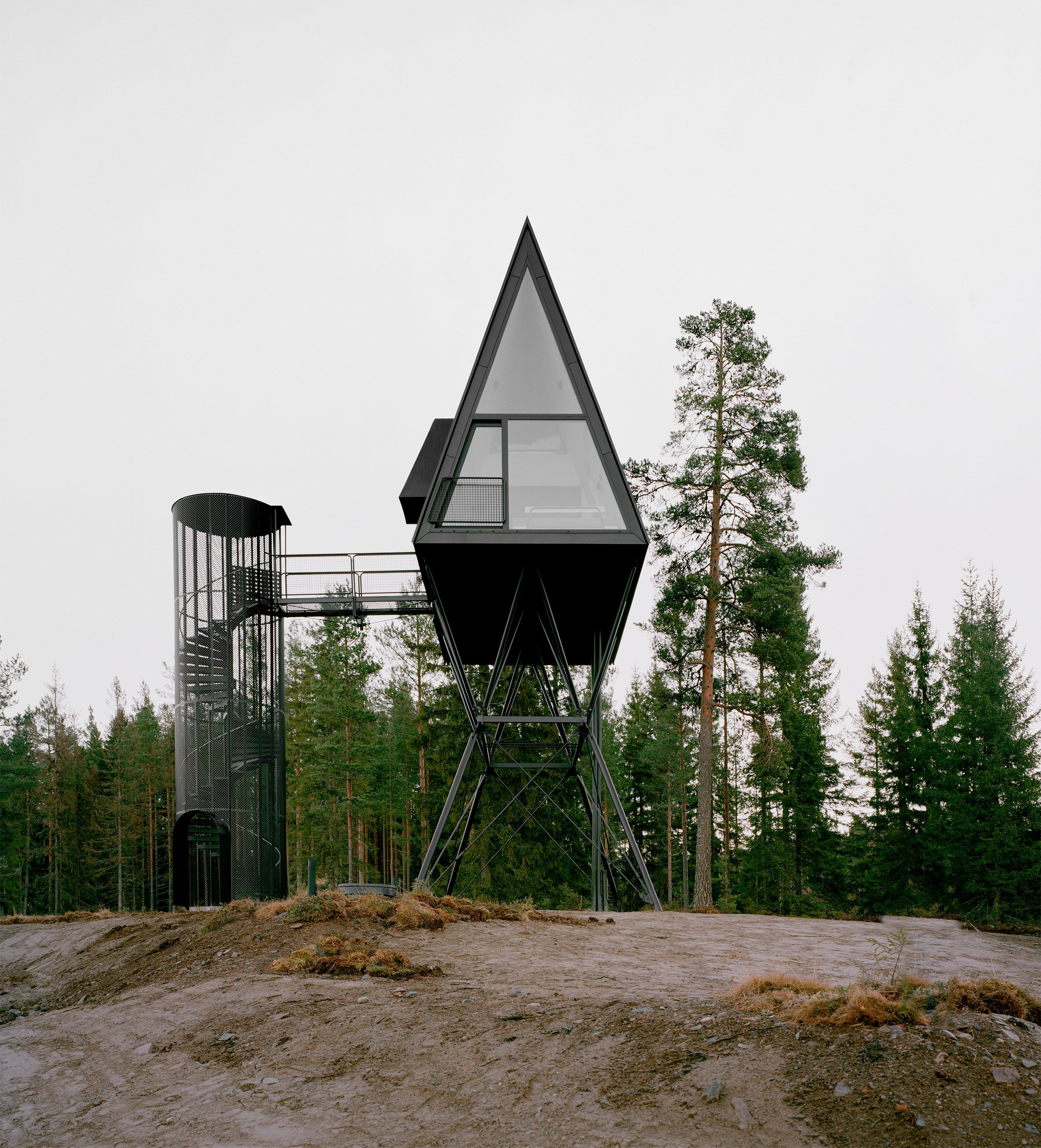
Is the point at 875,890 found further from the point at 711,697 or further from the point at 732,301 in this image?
the point at 732,301

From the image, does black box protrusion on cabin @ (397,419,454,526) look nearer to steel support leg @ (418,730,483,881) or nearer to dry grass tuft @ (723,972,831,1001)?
steel support leg @ (418,730,483,881)

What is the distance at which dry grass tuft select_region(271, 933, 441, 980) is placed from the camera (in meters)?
8.17

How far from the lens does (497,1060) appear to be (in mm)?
5680

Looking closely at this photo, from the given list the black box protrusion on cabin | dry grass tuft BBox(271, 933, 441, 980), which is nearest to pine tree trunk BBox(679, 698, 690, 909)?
the black box protrusion on cabin

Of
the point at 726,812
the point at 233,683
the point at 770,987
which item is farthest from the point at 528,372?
the point at 726,812

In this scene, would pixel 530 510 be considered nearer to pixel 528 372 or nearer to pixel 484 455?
pixel 484 455

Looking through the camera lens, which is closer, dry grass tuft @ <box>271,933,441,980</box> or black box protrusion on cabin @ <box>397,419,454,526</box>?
dry grass tuft @ <box>271,933,441,980</box>

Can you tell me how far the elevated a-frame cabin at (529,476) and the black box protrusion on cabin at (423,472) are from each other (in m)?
2.99

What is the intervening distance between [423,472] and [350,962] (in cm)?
1112

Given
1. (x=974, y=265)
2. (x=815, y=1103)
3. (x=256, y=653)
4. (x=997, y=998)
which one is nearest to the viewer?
(x=815, y=1103)

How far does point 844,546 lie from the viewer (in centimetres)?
2386

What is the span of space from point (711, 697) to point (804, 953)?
1377 centimetres

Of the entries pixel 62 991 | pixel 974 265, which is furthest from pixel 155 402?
pixel 974 265

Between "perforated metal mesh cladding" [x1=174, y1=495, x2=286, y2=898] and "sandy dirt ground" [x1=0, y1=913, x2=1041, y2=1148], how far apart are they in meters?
7.65
